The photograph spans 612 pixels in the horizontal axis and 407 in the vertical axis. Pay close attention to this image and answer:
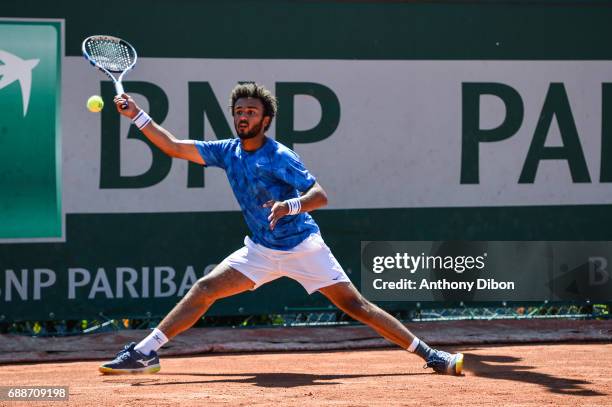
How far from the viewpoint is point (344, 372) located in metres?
6.29

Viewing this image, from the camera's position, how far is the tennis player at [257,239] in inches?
222

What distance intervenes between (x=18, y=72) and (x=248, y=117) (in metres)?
2.39

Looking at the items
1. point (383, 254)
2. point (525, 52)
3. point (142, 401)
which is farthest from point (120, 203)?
point (525, 52)

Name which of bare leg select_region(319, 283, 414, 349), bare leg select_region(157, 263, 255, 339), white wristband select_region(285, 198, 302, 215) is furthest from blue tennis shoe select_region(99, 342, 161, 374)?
white wristband select_region(285, 198, 302, 215)

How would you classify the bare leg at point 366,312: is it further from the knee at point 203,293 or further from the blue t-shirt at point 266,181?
the knee at point 203,293

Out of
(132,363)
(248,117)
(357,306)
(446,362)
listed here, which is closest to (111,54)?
(248,117)

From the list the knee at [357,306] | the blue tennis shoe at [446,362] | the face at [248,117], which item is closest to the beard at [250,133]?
the face at [248,117]

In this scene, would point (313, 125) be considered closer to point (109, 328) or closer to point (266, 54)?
point (266, 54)

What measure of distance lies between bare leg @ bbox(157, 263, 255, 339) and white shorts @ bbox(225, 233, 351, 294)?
53 millimetres

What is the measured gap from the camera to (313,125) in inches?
307

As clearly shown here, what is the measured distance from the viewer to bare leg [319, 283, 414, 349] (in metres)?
5.74

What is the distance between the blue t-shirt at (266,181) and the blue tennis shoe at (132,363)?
86cm

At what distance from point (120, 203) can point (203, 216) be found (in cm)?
59

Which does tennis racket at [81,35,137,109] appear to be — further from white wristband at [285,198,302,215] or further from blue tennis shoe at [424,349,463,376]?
blue tennis shoe at [424,349,463,376]
